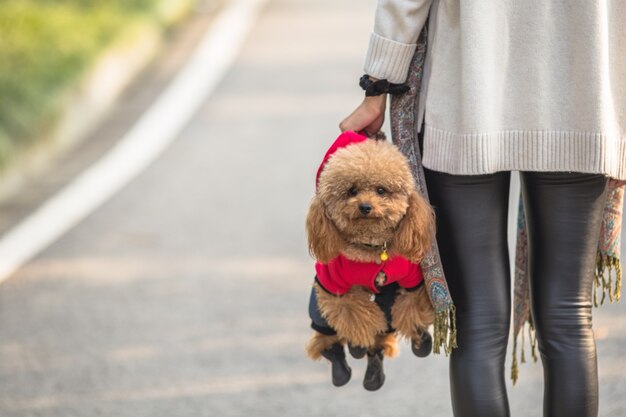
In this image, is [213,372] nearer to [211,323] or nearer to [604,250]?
[211,323]

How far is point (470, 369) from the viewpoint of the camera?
2.57 metres

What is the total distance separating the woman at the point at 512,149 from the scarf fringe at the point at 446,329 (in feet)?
0.13

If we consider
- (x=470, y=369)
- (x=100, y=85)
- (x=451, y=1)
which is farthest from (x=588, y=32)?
(x=100, y=85)

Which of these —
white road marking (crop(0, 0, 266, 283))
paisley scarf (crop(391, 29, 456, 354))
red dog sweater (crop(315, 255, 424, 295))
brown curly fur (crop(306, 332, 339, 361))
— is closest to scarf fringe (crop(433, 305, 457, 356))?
paisley scarf (crop(391, 29, 456, 354))

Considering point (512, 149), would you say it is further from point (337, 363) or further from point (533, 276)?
point (337, 363)

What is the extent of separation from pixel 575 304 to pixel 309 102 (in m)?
6.42

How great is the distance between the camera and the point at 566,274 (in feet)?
8.28

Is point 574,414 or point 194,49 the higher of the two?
point 194,49

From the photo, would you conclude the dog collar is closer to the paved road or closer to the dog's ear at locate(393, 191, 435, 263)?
the dog's ear at locate(393, 191, 435, 263)

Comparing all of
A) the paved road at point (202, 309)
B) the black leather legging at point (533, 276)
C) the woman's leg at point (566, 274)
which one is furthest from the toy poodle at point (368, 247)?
the paved road at point (202, 309)

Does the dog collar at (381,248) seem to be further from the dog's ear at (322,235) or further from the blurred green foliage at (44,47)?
the blurred green foliage at (44,47)

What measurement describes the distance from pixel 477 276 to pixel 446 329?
164 mm

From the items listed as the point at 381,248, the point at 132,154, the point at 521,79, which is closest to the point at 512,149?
the point at 521,79

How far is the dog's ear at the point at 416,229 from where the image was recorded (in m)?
2.43
